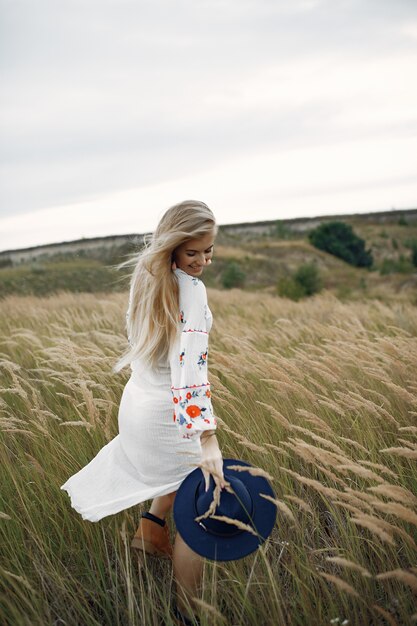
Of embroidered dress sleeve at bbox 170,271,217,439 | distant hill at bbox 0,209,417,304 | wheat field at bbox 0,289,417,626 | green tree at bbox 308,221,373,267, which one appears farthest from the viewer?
green tree at bbox 308,221,373,267

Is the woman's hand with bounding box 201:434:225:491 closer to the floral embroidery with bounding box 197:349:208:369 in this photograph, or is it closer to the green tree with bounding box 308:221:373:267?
the floral embroidery with bounding box 197:349:208:369

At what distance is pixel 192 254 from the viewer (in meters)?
2.08

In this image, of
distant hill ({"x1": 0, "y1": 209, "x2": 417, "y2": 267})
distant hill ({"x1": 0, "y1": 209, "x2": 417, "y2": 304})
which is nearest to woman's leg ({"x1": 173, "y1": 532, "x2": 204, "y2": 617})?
distant hill ({"x1": 0, "y1": 209, "x2": 417, "y2": 304})

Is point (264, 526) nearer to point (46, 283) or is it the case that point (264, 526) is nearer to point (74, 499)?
point (74, 499)

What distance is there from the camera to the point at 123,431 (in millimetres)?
2158

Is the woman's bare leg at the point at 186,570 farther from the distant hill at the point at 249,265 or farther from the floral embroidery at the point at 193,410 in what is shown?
the distant hill at the point at 249,265

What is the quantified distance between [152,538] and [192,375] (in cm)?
76

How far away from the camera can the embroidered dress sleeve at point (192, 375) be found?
183 centimetres

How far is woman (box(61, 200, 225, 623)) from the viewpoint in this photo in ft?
6.32

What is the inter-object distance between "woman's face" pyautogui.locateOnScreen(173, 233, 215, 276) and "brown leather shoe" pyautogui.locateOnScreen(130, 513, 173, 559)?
1.06m

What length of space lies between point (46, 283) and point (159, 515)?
2570 centimetres

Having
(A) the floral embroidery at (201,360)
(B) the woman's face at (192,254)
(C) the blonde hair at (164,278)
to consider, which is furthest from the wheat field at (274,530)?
(B) the woman's face at (192,254)

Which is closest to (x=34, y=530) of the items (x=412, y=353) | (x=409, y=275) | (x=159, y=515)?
(x=159, y=515)

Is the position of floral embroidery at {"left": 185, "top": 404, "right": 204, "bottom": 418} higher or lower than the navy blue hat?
higher
